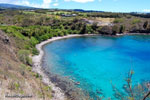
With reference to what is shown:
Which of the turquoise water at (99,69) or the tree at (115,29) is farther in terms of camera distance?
the tree at (115,29)

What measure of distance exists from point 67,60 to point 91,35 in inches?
1548

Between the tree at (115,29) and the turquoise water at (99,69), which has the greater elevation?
the tree at (115,29)

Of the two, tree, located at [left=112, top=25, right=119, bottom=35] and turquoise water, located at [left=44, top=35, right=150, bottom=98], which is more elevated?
tree, located at [left=112, top=25, right=119, bottom=35]

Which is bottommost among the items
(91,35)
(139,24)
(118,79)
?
(118,79)

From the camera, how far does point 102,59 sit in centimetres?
3769

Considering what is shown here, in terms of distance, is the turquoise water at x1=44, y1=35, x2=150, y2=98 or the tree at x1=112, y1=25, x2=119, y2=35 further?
the tree at x1=112, y1=25, x2=119, y2=35

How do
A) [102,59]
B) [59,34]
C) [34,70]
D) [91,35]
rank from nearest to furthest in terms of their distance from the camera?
[34,70] < [102,59] < [59,34] < [91,35]

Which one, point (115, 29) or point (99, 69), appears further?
point (115, 29)

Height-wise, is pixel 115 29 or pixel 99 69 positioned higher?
pixel 115 29

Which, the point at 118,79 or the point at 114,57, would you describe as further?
the point at 114,57

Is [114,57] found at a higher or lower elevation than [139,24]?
lower

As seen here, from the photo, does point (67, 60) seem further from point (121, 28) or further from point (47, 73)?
point (121, 28)

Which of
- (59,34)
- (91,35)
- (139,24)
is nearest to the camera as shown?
(59,34)

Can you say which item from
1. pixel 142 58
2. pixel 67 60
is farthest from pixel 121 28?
pixel 67 60
